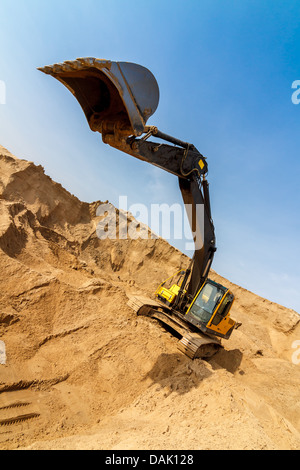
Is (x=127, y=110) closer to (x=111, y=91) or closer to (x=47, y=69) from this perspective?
(x=111, y=91)

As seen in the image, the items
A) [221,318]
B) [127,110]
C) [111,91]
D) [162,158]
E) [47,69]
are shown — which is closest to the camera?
[47,69]

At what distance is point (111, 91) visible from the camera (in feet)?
13.9

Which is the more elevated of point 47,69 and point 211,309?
point 47,69

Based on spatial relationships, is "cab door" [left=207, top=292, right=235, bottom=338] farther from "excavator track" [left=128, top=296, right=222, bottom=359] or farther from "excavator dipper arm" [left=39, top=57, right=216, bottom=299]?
"excavator dipper arm" [left=39, top=57, right=216, bottom=299]

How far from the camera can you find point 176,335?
7.57 meters

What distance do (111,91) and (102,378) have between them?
17.5 ft

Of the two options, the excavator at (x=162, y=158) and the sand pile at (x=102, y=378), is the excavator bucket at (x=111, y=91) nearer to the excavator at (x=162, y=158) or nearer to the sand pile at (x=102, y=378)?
the excavator at (x=162, y=158)

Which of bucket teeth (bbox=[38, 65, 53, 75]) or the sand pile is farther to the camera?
the sand pile

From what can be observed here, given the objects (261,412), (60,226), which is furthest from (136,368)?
(60,226)

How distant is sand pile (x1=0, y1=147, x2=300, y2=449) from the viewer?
12.6 feet

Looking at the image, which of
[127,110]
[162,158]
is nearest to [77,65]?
[127,110]

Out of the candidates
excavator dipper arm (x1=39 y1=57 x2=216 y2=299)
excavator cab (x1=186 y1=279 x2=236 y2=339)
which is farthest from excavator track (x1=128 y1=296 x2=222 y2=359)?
excavator dipper arm (x1=39 y1=57 x2=216 y2=299)

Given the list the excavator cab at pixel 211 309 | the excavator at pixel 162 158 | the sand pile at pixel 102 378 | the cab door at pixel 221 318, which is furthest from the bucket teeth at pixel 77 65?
the cab door at pixel 221 318
